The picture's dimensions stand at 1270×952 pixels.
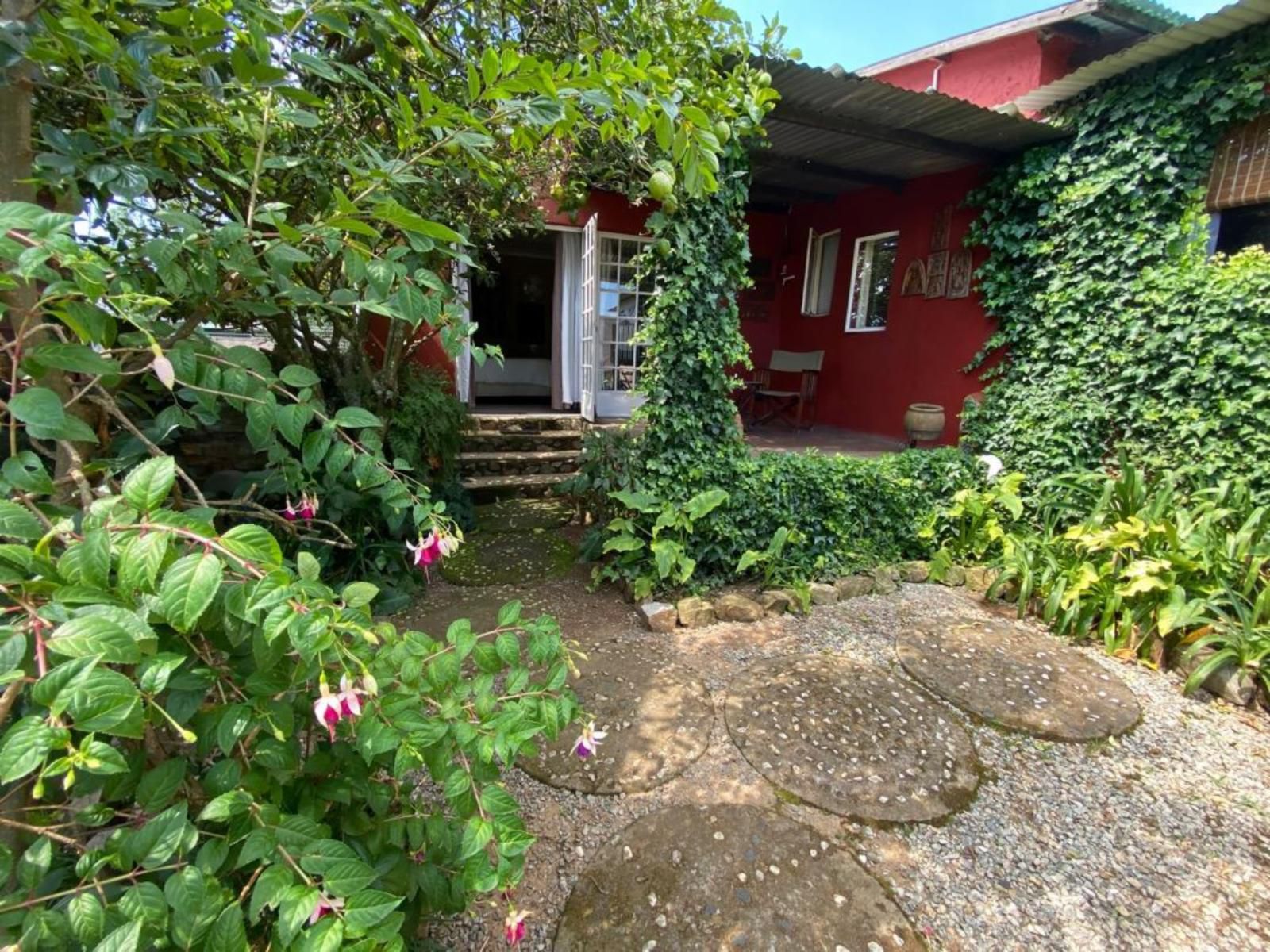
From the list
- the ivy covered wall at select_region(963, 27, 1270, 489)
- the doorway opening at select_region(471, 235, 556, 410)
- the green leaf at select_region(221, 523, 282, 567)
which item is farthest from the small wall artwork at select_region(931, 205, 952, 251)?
the green leaf at select_region(221, 523, 282, 567)

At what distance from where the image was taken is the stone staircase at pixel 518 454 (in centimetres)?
490

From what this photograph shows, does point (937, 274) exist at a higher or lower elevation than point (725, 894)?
higher

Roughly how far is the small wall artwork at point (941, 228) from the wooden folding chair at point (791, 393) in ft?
5.72

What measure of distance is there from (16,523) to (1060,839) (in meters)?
2.69

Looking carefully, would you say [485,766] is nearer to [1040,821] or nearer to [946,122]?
[1040,821]

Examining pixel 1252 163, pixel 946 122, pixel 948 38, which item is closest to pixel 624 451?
pixel 946 122

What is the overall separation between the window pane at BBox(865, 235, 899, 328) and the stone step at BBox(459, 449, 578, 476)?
3.98 metres

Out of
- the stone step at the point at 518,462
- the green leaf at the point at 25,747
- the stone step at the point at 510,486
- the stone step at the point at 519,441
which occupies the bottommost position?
the stone step at the point at 510,486

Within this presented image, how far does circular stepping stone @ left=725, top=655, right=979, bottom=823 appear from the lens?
6.31 feet

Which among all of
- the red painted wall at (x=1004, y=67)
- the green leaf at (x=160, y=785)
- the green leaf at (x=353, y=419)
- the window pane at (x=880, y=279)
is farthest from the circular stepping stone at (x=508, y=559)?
the red painted wall at (x=1004, y=67)

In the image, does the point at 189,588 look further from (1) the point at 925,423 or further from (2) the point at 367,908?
(1) the point at 925,423

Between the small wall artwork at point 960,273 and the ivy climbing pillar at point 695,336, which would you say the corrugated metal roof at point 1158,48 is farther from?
the ivy climbing pillar at point 695,336

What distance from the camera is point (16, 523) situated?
567mm

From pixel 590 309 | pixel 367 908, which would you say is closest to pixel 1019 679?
pixel 367 908
